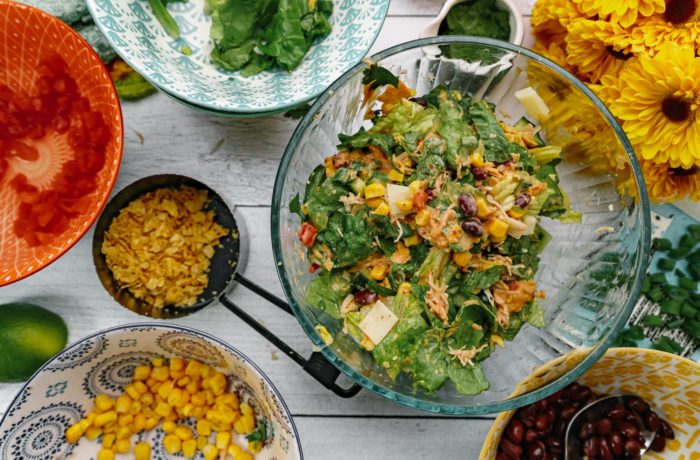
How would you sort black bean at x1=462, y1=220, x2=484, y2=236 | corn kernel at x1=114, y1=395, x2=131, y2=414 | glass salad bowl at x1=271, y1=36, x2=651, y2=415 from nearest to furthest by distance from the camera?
black bean at x1=462, y1=220, x2=484, y2=236, glass salad bowl at x1=271, y1=36, x2=651, y2=415, corn kernel at x1=114, y1=395, x2=131, y2=414

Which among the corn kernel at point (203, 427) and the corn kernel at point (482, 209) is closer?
the corn kernel at point (482, 209)

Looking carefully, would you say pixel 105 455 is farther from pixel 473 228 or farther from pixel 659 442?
pixel 659 442

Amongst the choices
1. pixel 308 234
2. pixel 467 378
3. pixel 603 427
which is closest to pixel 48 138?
pixel 308 234

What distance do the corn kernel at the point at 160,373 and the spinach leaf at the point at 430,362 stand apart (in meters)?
0.73

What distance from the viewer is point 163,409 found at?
173 centimetres

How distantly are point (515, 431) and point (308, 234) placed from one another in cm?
72

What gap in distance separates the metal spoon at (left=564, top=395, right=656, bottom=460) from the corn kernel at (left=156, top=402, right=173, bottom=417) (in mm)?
1043

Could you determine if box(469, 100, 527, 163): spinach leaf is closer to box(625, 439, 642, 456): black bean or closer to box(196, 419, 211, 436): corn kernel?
box(625, 439, 642, 456): black bean

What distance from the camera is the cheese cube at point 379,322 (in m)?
1.38

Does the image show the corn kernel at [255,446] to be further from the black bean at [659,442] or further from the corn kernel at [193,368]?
the black bean at [659,442]

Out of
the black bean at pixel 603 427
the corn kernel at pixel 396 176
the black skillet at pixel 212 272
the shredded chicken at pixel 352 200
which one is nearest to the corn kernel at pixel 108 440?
the black skillet at pixel 212 272

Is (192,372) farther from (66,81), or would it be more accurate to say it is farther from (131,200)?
(66,81)

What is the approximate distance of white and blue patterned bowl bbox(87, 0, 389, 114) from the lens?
1.54 metres

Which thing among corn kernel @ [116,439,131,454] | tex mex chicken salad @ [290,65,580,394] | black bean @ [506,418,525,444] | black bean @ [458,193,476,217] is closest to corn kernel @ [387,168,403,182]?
tex mex chicken salad @ [290,65,580,394]
